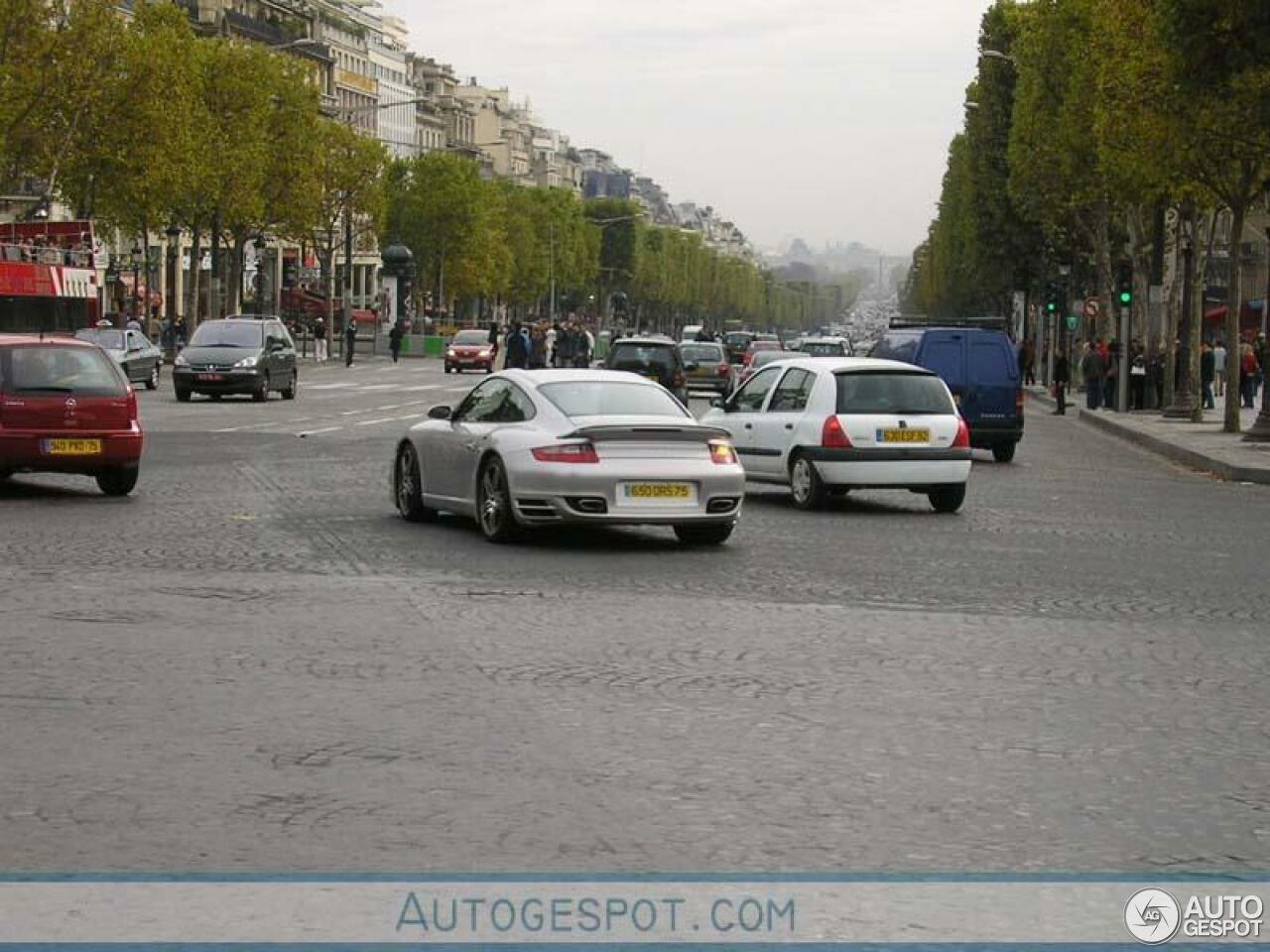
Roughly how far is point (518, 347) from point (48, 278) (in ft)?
33.9

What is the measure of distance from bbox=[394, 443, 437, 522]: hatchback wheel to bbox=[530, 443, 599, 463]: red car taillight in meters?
2.52

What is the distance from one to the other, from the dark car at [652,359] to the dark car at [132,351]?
1176 centimetres

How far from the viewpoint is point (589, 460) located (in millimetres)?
18328

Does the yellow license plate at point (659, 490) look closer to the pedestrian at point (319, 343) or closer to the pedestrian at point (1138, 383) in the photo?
the pedestrian at point (1138, 383)

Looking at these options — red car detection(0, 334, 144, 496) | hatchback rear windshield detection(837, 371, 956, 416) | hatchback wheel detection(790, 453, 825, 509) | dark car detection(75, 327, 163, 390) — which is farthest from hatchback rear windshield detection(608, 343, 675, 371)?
red car detection(0, 334, 144, 496)

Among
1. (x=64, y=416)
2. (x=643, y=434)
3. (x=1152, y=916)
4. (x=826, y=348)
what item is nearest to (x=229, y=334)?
(x=826, y=348)

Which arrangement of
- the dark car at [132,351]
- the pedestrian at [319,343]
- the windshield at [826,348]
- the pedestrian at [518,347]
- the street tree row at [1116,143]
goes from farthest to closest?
the pedestrian at [319,343] < the windshield at [826,348] < the pedestrian at [518,347] < the dark car at [132,351] < the street tree row at [1116,143]

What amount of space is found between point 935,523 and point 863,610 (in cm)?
799

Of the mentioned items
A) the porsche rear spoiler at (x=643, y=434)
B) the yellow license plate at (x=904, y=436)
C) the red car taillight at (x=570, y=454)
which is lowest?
the yellow license plate at (x=904, y=436)

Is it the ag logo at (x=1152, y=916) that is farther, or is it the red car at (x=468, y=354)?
the red car at (x=468, y=354)

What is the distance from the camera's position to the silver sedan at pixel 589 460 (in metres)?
18.3

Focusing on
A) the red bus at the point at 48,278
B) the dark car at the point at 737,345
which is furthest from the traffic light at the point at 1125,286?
the dark car at the point at 737,345

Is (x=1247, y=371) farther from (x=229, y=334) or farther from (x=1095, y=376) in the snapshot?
(x=229, y=334)

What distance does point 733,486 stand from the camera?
18.8m
